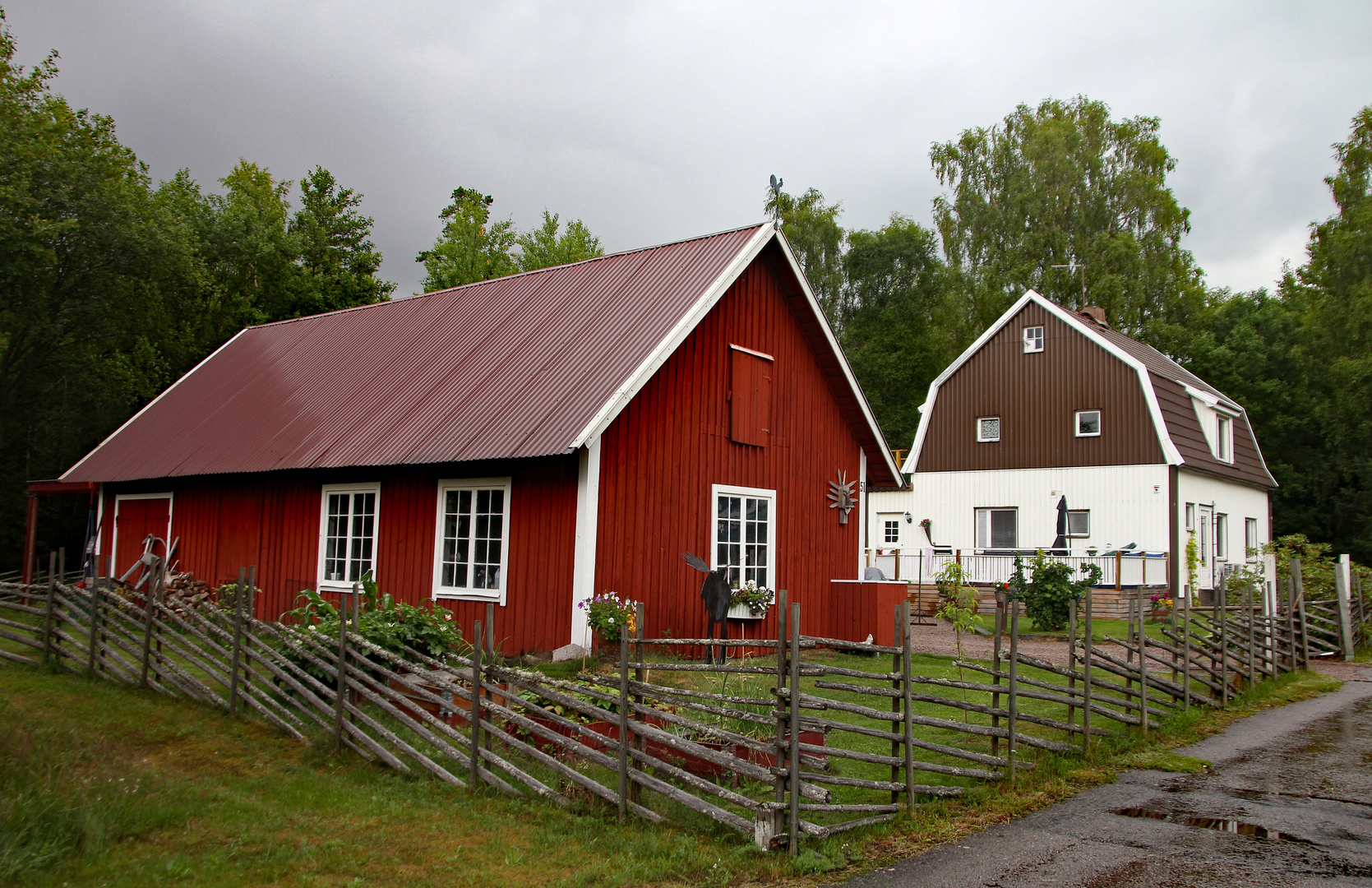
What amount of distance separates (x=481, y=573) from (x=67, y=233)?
18439 millimetres

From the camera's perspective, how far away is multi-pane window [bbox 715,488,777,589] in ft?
51.0

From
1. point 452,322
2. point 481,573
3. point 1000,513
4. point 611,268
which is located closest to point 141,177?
point 452,322

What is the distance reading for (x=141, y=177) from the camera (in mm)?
33406

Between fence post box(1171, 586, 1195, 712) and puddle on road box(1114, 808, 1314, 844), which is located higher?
fence post box(1171, 586, 1195, 712)

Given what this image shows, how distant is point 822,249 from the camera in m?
44.6

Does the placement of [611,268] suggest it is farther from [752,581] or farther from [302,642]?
[302,642]

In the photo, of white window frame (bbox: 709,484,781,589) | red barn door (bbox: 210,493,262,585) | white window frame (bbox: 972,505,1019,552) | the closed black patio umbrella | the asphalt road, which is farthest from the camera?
white window frame (bbox: 972,505,1019,552)

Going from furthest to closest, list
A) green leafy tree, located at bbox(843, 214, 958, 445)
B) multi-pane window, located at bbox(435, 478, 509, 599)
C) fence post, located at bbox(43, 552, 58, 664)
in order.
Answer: green leafy tree, located at bbox(843, 214, 958, 445), multi-pane window, located at bbox(435, 478, 509, 599), fence post, located at bbox(43, 552, 58, 664)

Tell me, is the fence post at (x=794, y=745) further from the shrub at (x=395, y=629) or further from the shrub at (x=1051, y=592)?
the shrub at (x=1051, y=592)

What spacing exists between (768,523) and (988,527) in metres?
14.8

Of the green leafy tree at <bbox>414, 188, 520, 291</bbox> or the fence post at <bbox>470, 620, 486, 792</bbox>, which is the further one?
the green leafy tree at <bbox>414, 188, 520, 291</bbox>

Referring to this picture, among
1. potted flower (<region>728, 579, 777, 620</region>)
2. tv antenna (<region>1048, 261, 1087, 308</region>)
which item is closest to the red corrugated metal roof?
potted flower (<region>728, 579, 777, 620</region>)

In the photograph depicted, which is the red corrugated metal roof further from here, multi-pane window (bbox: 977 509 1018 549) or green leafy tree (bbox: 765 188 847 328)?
green leafy tree (bbox: 765 188 847 328)

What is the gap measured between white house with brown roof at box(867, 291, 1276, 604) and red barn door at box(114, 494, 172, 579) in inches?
650
